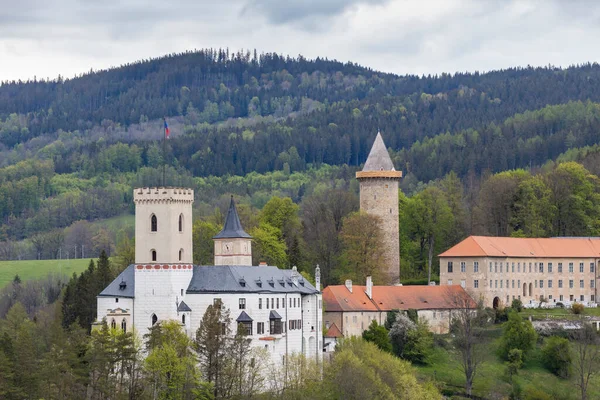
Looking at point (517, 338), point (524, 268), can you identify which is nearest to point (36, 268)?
point (524, 268)

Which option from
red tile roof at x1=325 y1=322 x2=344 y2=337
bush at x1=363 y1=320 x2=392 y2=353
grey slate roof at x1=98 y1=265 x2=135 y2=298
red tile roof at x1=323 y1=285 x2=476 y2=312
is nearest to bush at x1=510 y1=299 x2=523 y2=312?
red tile roof at x1=323 y1=285 x2=476 y2=312

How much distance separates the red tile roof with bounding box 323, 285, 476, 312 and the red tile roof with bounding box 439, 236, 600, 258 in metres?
3.42

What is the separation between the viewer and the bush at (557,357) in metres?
96.5

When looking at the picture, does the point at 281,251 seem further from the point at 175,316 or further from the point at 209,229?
the point at 175,316

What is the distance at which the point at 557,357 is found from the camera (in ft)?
318

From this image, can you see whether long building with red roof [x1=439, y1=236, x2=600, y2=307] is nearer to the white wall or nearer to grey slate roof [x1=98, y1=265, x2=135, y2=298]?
the white wall

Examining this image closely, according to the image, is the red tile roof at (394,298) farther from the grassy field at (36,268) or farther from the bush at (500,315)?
the grassy field at (36,268)

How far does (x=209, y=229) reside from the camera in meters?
117

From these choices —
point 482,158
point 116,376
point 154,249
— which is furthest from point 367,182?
point 482,158

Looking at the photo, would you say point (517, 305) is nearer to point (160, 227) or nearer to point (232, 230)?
point (232, 230)

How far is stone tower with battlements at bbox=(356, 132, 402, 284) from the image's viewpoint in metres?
114

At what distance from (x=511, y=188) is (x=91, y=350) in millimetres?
58136

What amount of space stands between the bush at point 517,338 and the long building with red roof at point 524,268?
9.00 m

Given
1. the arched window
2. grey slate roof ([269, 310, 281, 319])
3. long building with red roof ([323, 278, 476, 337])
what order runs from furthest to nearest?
long building with red roof ([323, 278, 476, 337]), grey slate roof ([269, 310, 281, 319]), the arched window
